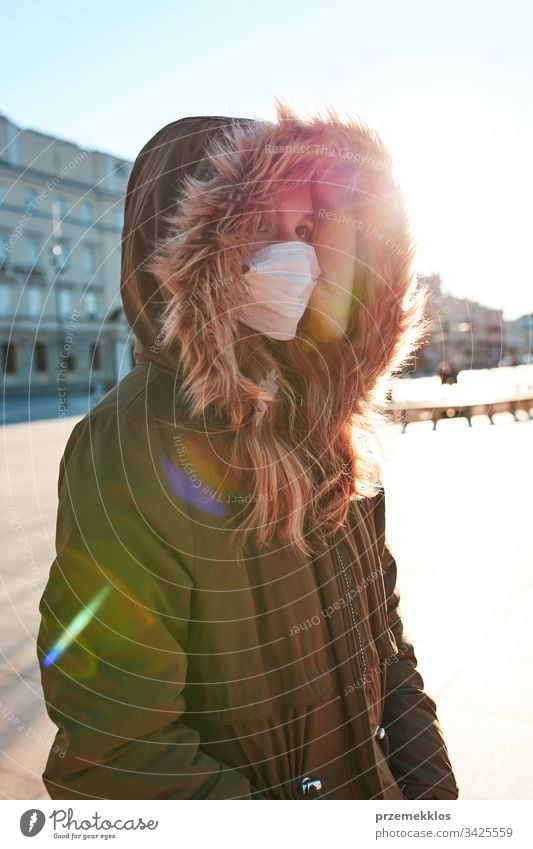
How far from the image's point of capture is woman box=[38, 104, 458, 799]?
3.72 feet

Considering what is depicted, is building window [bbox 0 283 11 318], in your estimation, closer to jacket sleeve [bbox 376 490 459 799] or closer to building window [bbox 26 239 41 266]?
building window [bbox 26 239 41 266]

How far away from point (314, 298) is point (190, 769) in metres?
1.04

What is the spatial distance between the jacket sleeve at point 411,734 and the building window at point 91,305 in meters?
35.6

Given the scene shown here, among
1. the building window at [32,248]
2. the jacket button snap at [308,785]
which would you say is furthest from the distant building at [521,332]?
the building window at [32,248]

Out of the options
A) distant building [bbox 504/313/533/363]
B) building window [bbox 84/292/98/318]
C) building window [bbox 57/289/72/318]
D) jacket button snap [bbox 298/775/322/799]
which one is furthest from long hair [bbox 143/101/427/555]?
building window [bbox 57/289/72/318]

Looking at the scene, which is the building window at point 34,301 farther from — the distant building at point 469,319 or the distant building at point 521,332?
the distant building at point 521,332

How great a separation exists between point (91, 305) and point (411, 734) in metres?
37.0

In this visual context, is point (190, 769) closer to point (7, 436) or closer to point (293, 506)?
point (293, 506)

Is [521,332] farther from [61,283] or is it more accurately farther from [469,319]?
[61,283]

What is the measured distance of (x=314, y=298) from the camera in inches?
64.0

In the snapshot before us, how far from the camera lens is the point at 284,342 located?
5.18ft

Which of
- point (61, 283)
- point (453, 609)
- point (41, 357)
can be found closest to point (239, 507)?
point (453, 609)
